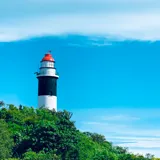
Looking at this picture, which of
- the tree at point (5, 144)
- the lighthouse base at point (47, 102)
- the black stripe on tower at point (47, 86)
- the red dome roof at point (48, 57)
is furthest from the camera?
the red dome roof at point (48, 57)

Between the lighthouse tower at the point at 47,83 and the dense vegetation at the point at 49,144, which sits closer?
the dense vegetation at the point at 49,144

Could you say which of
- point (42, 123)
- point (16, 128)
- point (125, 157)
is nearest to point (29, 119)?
point (16, 128)

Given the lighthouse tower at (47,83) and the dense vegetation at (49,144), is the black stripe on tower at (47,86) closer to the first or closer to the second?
the lighthouse tower at (47,83)

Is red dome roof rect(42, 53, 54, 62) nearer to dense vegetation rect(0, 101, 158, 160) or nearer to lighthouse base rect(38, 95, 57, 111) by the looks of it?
lighthouse base rect(38, 95, 57, 111)

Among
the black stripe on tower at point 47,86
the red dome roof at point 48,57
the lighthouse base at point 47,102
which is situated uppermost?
the red dome roof at point 48,57

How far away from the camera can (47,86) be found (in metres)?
57.9

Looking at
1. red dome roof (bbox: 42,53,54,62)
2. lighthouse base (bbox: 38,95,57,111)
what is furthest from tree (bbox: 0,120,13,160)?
red dome roof (bbox: 42,53,54,62)

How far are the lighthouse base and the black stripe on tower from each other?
41 cm

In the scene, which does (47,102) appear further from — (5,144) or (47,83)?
(5,144)

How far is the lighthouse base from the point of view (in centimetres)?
5725

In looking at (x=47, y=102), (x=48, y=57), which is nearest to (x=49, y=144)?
(x=47, y=102)

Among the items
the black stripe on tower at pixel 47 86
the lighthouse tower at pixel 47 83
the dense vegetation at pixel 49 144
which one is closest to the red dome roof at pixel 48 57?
the lighthouse tower at pixel 47 83

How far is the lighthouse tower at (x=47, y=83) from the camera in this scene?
188 ft

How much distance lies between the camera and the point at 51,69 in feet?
195
